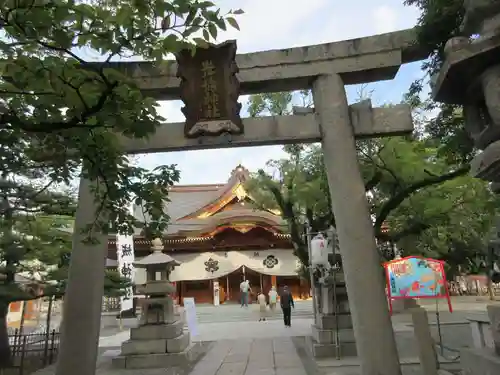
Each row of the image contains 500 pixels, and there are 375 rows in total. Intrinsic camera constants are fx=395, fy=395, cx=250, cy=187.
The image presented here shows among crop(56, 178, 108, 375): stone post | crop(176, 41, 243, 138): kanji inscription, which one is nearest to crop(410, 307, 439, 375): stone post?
crop(176, 41, 243, 138): kanji inscription

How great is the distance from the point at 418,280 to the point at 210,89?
5156 mm

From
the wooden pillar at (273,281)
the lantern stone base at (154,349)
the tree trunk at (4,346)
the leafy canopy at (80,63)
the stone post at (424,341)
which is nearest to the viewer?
the leafy canopy at (80,63)

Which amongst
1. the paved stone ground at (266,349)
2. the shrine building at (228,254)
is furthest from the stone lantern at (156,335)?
the shrine building at (228,254)

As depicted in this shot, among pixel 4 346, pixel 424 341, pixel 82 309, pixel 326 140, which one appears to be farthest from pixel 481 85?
pixel 4 346

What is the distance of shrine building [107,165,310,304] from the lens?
24000 millimetres

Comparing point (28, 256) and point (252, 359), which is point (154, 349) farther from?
point (28, 256)

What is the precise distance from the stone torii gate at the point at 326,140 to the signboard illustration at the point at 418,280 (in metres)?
2.69

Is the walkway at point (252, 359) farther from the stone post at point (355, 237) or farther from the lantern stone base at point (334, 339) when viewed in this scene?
the stone post at point (355, 237)

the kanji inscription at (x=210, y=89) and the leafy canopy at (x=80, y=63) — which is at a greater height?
the kanji inscription at (x=210, y=89)

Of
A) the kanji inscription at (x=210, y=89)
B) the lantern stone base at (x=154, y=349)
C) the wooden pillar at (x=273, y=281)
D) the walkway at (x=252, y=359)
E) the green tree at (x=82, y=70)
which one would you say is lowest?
the walkway at (x=252, y=359)

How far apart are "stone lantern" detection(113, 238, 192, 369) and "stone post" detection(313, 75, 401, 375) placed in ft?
15.2

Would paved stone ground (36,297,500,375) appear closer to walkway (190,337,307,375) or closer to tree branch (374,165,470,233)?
walkway (190,337,307,375)

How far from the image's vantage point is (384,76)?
20.3ft

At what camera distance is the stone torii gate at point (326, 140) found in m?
5.06
